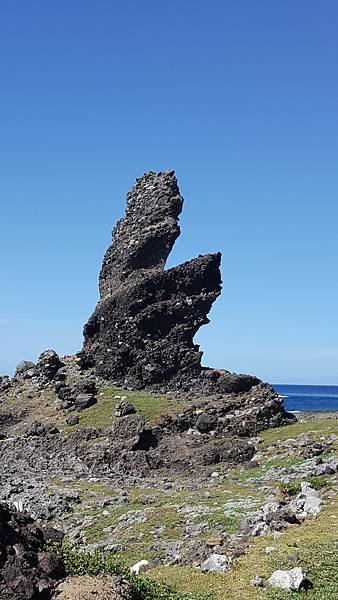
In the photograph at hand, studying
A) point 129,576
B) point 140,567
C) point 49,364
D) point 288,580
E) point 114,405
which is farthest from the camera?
point 49,364

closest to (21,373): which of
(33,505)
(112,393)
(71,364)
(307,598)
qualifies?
(71,364)

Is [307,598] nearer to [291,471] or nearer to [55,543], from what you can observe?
[55,543]

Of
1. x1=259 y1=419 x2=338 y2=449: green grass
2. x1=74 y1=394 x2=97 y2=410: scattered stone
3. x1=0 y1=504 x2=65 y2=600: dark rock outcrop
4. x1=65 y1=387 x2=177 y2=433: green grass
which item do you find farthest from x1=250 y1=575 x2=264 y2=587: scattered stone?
x1=74 y1=394 x2=97 y2=410: scattered stone

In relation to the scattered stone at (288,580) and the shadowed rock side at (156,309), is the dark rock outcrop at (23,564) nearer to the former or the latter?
the scattered stone at (288,580)

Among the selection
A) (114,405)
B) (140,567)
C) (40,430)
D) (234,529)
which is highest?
(114,405)

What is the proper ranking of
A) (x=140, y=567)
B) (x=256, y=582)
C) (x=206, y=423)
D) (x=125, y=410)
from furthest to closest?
(x=125, y=410) < (x=206, y=423) < (x=140, y=567) < (x=256, y=582)

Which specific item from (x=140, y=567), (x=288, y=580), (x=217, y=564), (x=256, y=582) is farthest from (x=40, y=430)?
(x=288, y=580)

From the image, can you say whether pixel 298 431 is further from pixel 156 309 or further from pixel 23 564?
pixel 23 564

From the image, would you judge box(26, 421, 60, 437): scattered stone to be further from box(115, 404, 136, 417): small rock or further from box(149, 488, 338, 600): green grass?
box(149, 488, 338, 600): green grass

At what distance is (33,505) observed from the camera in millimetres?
31766

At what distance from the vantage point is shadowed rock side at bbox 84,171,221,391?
5653cm

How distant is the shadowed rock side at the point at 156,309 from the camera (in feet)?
185

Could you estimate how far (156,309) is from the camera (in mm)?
56875

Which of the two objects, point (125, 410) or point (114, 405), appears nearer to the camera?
point (125, 410)
